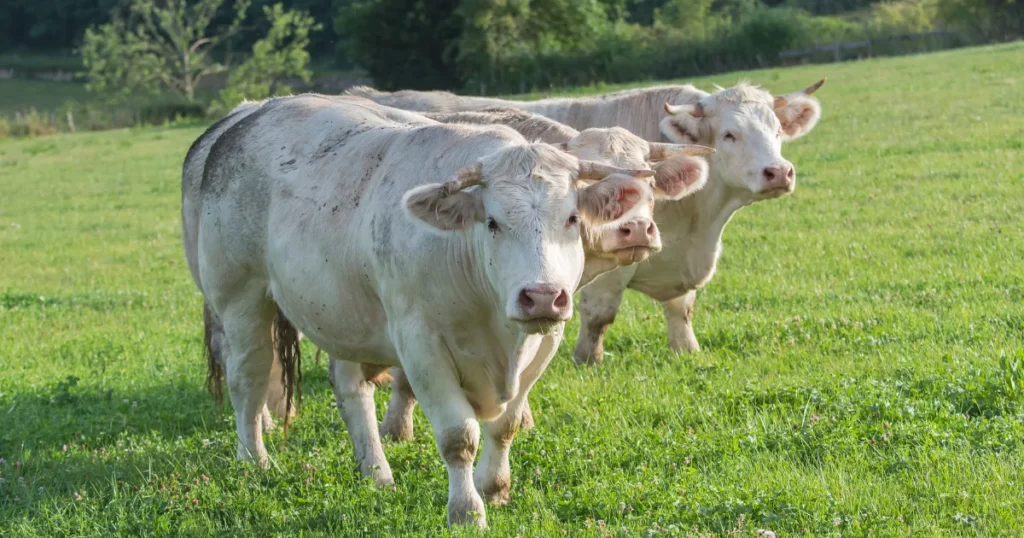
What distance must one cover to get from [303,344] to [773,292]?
4.53m

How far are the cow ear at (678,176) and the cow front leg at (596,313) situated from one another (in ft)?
9.08

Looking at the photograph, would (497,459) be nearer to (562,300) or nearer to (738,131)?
(562,300)

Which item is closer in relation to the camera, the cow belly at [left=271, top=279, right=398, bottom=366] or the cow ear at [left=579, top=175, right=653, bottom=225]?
the cow ear at [left=579, top=175, right=653, bottom=225]

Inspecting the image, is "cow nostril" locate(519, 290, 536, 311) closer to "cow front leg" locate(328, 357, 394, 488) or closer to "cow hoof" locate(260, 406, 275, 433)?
"cow front leg" locate(328, 357, 394, 488)

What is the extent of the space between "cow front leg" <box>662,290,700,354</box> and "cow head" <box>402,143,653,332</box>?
3.67 metres

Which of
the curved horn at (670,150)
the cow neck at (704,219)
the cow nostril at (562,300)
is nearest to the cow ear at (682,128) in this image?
the cow neck at (704,219)

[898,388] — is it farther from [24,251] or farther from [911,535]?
[24,251]

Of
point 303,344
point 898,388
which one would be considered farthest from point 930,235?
point 303,344

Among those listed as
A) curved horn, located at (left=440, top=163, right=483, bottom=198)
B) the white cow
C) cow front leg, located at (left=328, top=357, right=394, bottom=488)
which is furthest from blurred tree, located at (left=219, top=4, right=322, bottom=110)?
curved horn, located at (left=440, top=163, right=483, bottom=198)

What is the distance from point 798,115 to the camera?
31.1 ft

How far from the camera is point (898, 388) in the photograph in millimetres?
6777

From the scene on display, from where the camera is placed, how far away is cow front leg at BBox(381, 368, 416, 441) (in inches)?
297

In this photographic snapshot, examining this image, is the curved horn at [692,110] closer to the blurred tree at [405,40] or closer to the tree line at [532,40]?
the tree line at [532,40]

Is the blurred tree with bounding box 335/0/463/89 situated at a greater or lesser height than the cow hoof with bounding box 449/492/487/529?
lesser
